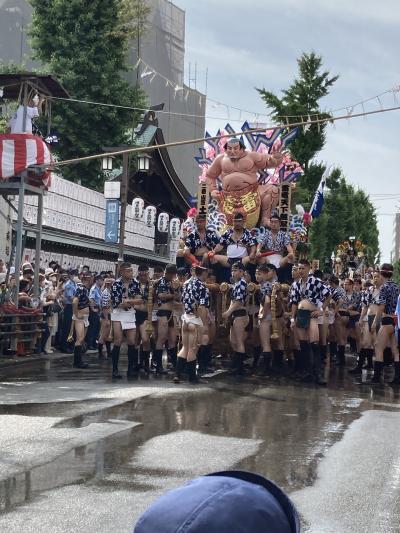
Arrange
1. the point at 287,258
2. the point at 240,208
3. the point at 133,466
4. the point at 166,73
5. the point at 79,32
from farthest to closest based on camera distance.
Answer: the point at 166,73
the point at 79,32
the point at 240,208
the point at 287,258
the point at 133,466

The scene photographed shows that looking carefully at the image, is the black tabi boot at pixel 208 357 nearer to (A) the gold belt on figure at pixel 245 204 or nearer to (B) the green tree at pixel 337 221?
(A) the gold belt on figure at pixel 245 204

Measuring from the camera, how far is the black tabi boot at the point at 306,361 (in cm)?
1345

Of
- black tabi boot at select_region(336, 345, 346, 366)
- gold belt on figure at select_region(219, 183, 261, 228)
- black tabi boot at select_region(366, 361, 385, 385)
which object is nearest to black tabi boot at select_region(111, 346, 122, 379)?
gold belt on figure at select_region(219, 183, 261, 228)

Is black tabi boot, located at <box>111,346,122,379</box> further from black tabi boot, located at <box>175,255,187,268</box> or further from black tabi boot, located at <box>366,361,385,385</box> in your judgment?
black tabi boot, located at <box>366,361,385,385</box>

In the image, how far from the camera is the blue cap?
160 centimetres

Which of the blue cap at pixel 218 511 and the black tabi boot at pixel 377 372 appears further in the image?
the black tabi boot at pixel 377 372

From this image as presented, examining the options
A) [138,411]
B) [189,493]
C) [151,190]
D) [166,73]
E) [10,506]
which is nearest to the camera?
[189,493]

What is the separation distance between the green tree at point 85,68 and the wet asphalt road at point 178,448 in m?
22.2

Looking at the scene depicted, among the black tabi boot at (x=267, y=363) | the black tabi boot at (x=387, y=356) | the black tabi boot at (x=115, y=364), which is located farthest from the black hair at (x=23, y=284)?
the black tabi boot at (x=387, y=356)

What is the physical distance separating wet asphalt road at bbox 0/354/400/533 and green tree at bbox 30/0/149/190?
2221 centimetres

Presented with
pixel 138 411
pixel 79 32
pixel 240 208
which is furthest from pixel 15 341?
Answer: pixel 79 32

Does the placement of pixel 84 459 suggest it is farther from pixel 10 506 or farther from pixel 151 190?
pixel 151 190

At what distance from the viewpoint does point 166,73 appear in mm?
48000

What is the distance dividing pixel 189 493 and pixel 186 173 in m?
49.8
